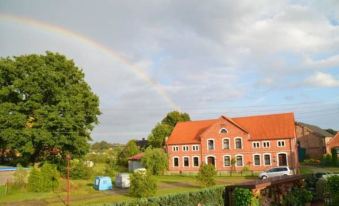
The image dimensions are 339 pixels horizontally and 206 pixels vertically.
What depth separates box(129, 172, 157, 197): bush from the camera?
30.1 metres

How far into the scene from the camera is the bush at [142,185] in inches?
1184

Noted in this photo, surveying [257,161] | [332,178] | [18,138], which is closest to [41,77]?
[18,138]

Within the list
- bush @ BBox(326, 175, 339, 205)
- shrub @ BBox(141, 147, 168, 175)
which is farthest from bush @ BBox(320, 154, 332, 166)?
bush @ BBox(326, 175, 339, 205)

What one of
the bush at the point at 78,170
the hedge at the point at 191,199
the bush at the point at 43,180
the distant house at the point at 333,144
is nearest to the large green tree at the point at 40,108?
the bush at the point at 78,170

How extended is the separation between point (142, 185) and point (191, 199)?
13905 mm

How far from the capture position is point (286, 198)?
1948 cm

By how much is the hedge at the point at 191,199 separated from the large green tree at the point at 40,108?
2998cm

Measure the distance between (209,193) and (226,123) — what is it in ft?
127

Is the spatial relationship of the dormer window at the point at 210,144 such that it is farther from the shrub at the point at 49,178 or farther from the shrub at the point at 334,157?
the shrub at the point at 49,178

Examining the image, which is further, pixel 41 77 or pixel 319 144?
pixel 319 144

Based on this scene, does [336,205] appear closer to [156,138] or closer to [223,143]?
[223,143]

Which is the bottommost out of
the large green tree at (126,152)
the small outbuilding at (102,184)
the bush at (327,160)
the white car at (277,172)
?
the small outbuilding at (102,184)

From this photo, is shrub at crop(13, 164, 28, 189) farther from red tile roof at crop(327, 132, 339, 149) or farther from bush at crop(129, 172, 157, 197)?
red tile roof at crop(327, 132, 339, 149)

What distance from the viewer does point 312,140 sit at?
69250 mm
